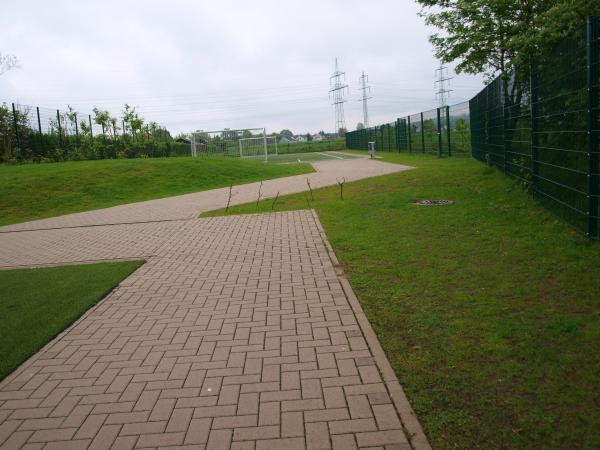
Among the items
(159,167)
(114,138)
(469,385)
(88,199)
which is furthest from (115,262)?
(114,138)

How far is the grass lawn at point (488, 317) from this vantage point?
3049mm

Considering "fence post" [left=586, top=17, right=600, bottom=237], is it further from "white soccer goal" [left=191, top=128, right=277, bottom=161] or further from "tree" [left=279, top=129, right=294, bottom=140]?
"tree" [left=279, top=129, right=294, bottom=140]

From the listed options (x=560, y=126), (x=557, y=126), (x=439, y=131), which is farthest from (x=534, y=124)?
(x=439, y=131)

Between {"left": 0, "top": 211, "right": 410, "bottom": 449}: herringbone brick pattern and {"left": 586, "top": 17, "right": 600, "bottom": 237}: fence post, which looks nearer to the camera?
{"left": 0, "top": 211, "right": 410, "bottom": 449}: herringbone brick pattern

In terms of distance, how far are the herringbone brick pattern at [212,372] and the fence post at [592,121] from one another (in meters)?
3.04

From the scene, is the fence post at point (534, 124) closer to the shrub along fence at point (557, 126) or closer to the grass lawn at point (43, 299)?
the shrub along fence at point (557, 126)

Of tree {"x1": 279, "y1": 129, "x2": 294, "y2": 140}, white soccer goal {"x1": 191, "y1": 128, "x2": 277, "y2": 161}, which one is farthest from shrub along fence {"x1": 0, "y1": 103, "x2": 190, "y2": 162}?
tree {"x1": 279, "y1": 129, "x2": 294, "y2": 140}

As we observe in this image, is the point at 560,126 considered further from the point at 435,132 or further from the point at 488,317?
the point at 435,132

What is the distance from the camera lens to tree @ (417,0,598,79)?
8.55m

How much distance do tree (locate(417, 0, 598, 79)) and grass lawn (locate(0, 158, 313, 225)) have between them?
31.8ft

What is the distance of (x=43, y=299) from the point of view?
6.16m

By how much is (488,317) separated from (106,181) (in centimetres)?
1734

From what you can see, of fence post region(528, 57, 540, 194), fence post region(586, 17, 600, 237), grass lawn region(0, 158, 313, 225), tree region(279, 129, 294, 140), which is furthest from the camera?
tree region(279, 129, 294, 140)

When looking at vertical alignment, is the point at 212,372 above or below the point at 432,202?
below
